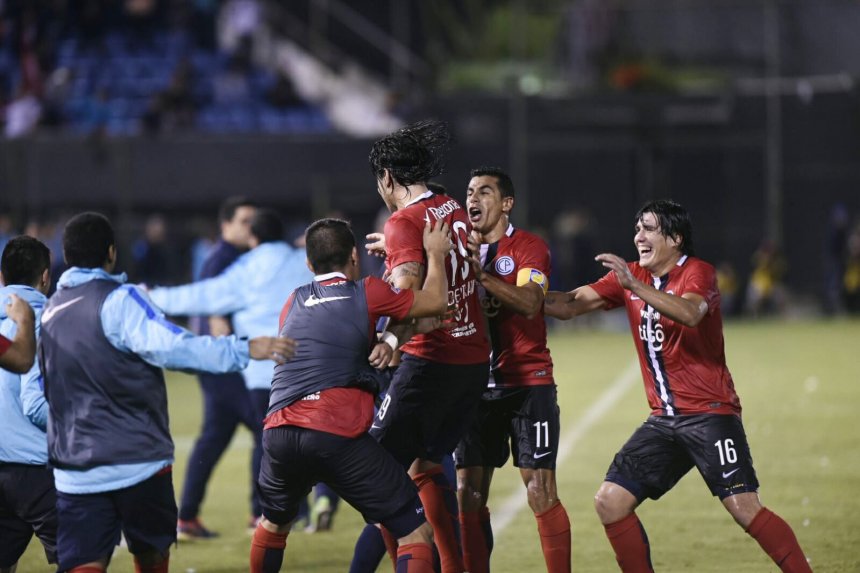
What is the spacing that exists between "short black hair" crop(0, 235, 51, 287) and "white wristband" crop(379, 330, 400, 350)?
5.43 feet

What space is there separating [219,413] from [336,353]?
338cm

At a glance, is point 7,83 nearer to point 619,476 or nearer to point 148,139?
point 148,139

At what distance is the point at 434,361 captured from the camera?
6.51m

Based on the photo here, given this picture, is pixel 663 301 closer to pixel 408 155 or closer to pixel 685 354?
pixel 685 354

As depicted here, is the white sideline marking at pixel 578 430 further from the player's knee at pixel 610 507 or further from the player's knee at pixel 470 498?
the player's knee at pixel 610 507

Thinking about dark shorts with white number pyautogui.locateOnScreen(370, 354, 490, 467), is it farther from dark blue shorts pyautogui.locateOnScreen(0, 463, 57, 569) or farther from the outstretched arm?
dark blue shorts pyautogui.locateOnScreen(0, 463, 57, 569)

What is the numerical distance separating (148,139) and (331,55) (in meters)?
5.40

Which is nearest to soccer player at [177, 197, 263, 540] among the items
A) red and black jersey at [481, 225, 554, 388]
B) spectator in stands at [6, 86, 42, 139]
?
red and black jersey at [481, 225, 554, 388]

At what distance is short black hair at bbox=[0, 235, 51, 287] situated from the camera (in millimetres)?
6184

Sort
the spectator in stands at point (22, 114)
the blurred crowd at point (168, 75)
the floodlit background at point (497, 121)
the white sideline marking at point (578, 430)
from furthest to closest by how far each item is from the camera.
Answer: the blurred crowd at point (168, 75) < the spectator in stands at point (22, 114) < the floodlit background at point (497, 121) < the white sideline marking at point (578, 430)

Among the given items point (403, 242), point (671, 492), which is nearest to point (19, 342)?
point (403, 242)

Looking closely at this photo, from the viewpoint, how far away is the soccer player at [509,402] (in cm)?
671

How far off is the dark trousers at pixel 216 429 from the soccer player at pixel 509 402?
88.5 inches

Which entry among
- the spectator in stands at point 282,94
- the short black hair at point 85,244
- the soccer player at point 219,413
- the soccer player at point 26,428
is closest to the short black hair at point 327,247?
the short black hair at point 85,244
